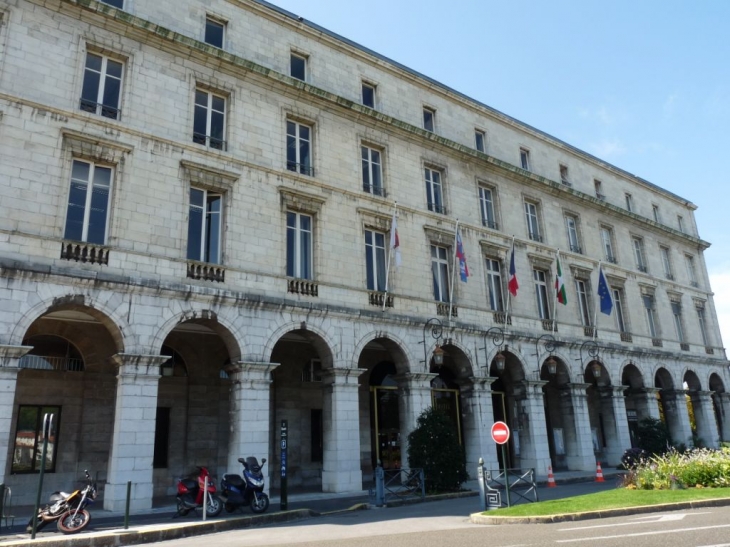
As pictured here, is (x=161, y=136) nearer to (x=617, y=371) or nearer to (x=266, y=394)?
(x=266, y=394)

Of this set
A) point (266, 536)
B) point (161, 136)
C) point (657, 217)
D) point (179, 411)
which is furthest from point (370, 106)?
point (657, 217)

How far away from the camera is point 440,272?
2334 cm

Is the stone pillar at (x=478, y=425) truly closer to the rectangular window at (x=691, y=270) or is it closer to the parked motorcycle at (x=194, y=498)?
the parked motorcycle at (x=194, y=498)

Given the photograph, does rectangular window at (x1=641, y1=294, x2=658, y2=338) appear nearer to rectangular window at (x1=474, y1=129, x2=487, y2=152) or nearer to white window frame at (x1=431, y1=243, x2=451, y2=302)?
rectangular window at (x1=474, y1=129, x2=487, y2=152)

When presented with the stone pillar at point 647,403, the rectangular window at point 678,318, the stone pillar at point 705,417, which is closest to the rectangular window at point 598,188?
the rectangular window at point 678,318

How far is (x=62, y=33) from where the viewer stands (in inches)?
646

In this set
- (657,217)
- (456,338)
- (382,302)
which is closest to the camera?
(382,302)

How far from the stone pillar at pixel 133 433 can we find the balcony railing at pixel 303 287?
479 centimetres

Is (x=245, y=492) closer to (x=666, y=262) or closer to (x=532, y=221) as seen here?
(x=532, y=221)

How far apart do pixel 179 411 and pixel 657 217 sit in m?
31.9

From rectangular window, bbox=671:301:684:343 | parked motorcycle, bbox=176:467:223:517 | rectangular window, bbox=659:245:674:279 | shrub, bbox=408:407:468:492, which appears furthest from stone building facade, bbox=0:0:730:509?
rectangular window, bbox=659:245:674:279

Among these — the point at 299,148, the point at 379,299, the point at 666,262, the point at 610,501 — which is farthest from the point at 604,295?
the point at 299,148

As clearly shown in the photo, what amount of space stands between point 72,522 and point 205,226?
9.05 m

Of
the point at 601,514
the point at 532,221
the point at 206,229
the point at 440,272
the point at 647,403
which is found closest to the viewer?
the point at 601,514
